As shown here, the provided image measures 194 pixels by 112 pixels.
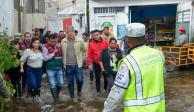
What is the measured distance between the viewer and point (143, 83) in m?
4.19

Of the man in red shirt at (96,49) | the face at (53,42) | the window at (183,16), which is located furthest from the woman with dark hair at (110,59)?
the window at (183,16)

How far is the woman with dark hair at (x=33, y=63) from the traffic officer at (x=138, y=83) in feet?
22.0

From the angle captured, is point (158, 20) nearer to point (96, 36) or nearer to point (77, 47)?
point (96, 36)

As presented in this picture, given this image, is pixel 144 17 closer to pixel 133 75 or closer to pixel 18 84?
pixel 18 84

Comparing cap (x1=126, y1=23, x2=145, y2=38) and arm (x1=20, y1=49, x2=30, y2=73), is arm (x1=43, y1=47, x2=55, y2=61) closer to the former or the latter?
arm (x1=20, y1=49, x2=30, y2=73)

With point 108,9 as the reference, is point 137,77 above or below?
below

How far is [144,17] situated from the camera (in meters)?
25.9

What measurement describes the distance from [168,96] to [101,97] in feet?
5.53

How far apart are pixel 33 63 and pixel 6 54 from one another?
1423 millimetres

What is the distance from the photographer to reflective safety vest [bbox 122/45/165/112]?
13.7 ft

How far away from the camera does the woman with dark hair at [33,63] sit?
10766mm

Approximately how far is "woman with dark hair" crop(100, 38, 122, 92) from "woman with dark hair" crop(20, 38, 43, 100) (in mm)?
1551

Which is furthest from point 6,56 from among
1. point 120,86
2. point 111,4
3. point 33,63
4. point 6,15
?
point 111,4

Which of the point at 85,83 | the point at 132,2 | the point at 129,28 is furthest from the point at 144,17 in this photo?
the point at 129,28
